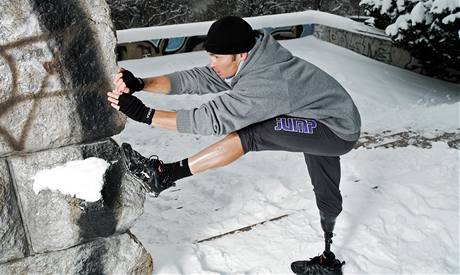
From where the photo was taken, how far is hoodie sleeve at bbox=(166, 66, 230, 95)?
284 centimetres

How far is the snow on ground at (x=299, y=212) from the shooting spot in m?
2.92

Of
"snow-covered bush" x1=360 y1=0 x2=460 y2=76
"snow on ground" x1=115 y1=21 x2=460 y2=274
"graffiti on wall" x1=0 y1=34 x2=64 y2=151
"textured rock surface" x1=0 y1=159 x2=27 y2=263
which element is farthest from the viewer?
"snow-covered bush" x1=360 y1=0 x2=460 y2=76

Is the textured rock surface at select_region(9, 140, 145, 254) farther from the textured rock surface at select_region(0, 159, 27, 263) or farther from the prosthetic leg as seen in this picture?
the prosthetic leg

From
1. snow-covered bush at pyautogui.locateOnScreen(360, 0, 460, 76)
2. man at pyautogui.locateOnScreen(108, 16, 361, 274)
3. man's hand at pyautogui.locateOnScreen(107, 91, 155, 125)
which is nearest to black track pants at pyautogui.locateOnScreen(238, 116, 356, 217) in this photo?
man at pyautogui.locateOnScreen(108, 16, 361, 274)

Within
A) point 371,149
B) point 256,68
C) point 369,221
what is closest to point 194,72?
point 256,68

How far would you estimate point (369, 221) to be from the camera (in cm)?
335

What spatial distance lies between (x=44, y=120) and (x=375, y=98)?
553cm

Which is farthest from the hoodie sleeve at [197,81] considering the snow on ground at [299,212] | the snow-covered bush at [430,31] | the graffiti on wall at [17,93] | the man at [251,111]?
the snow-covered bush at [430,31]

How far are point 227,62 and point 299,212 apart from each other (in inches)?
58.1

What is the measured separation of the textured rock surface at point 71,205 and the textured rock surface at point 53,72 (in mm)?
70

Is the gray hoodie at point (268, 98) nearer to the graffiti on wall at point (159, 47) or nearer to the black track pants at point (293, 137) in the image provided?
the black track pants at point (293, 137)

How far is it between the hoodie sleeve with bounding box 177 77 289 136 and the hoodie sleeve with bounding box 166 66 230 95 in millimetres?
456

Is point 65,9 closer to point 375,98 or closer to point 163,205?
point 163,205

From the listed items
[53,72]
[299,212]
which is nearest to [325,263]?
[299,212]
